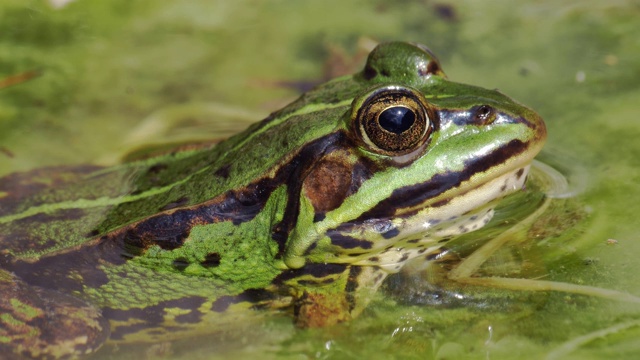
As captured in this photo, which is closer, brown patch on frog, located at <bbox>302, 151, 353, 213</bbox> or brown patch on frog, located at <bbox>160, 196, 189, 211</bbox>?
brown patch on frog, located at <bbox>302, 151, 353, 213</bbox>

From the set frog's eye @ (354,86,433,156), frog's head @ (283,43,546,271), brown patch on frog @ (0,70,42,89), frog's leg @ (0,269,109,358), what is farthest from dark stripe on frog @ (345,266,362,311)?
brown patch on frog @ (0,70,42,89)

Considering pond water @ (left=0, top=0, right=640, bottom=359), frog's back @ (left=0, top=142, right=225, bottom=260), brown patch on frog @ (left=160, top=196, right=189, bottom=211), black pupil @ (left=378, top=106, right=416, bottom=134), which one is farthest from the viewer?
frog's back @ (left=0, top=142, right=225, bottom=260)

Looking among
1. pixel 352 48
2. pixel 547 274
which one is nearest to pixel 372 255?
pixel 547 274

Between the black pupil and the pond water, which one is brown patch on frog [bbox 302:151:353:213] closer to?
the black pupil

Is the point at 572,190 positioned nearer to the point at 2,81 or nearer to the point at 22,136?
the point at 22,136

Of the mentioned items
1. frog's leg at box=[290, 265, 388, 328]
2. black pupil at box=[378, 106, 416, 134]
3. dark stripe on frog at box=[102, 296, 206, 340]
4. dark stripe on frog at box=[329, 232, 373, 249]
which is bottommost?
dark stripe on frog at box=[102, 296, 206, 340]

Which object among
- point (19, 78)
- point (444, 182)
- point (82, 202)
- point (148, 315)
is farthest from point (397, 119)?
point (19, 78)

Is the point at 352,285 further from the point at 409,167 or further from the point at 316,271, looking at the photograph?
the point at 409,167

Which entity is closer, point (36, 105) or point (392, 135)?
point (392, 135)

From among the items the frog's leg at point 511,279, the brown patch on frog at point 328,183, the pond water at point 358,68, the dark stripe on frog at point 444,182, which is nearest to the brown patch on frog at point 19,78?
the pond water at point 358,68

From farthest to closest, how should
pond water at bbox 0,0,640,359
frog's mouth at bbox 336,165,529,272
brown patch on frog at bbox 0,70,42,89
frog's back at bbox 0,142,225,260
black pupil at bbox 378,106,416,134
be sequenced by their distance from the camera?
1. brown patch on frog at bbox 0,70,42,89
2. frog's back at bbox 0,142,225,260
3. pond water at bbox 0,0,640,359
4. frog's mouth at bbox 336,165,529,272
5. black pupil at bbox 378,106,416,134
